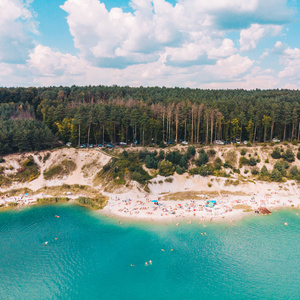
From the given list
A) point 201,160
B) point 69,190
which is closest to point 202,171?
point 201,160

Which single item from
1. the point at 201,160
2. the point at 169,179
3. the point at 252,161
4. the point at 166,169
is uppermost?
the point at 252,161

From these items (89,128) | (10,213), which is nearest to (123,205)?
(10,213)

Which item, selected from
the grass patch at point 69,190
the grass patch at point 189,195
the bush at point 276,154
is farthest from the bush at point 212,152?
the grass patch at point 69,190

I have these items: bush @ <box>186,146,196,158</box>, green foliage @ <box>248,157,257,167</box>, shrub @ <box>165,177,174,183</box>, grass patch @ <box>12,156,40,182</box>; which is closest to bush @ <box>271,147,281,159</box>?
green foliage @ <box>248,157,257,167</box>

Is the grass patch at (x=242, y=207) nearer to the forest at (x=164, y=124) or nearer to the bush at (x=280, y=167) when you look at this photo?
the bush at (x=280, y=167)

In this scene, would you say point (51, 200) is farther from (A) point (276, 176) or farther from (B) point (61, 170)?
(A) point (276, 176)

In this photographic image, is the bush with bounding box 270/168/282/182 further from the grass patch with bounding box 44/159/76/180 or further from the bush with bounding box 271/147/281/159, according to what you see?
the grass patch with bounding box 44/159/76/180
